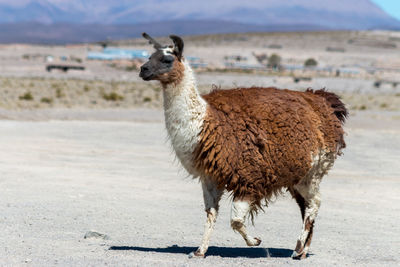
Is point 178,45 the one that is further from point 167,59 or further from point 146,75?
point 146,75

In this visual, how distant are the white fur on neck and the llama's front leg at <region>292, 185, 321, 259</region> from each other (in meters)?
1.42

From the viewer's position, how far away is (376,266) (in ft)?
24.6

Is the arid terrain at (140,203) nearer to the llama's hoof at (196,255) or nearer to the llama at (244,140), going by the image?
the llama's hoof at (196,255)

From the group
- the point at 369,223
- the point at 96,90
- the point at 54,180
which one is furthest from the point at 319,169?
the point at 96,90

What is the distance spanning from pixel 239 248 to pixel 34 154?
8.27 meters

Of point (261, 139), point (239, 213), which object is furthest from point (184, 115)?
point (239, 213)

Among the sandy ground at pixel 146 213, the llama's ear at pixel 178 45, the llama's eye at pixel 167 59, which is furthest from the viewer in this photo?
the sandy ground at pixel 146 213

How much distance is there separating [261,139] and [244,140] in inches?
6.3

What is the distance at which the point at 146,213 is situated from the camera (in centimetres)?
988

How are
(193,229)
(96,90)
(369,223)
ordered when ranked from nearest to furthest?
(193,229) < (369,223) < (96,90)

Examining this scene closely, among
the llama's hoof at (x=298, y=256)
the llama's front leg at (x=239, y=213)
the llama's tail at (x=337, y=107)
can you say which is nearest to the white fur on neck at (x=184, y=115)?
the llama's front leg at (x=239, y=213)

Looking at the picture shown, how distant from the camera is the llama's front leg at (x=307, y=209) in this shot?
25.8 ft

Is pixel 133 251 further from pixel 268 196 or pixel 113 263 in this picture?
pixel 268 196

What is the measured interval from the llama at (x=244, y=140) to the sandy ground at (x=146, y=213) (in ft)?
1.83
